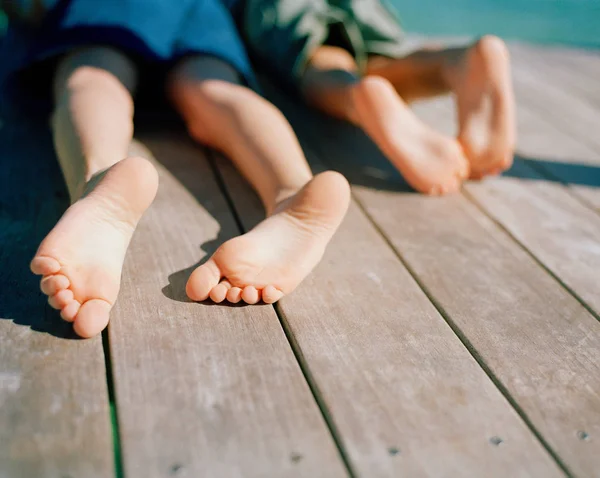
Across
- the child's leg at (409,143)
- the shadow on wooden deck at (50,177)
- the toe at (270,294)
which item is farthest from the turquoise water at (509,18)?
the toe at (270,294)

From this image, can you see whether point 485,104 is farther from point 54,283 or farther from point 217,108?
point 54,283

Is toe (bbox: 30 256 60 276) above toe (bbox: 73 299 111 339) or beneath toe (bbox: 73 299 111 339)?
above

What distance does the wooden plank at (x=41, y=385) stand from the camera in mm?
601

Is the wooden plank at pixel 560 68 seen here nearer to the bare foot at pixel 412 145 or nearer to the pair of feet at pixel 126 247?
the bare foot at pixel 412 145

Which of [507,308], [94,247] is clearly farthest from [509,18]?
[94,247]

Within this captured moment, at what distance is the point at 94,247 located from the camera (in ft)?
2.60

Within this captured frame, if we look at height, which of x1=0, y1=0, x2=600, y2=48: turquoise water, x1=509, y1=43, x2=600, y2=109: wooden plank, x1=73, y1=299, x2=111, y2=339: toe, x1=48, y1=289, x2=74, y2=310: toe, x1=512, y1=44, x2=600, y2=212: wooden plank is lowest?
x1=0, y1=0, x2=600, y2=48: turquoise water

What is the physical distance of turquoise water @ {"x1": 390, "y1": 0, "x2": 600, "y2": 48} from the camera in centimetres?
357

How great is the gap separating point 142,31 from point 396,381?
33.1 inches

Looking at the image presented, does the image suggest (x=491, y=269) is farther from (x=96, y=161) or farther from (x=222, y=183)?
(x=96, y=161)

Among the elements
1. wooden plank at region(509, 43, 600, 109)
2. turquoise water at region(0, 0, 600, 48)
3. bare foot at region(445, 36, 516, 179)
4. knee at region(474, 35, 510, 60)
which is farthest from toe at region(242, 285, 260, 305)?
turquoise water at region(0, 0, 600, 48)

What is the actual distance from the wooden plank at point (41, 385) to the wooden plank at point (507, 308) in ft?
1.40

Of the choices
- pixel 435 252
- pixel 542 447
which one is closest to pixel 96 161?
pixel 435 252

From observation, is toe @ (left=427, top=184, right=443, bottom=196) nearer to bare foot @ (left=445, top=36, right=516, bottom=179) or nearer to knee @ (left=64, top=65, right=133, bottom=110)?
bare foot @ (left=445, top=36, right=516, bottom=179)
